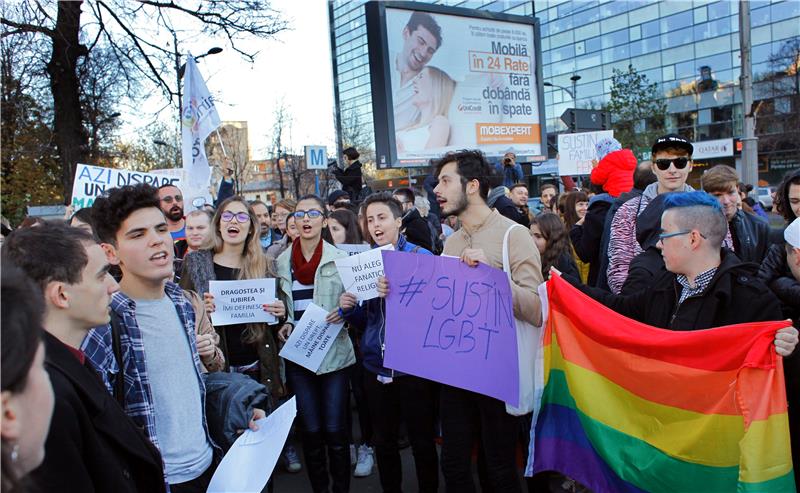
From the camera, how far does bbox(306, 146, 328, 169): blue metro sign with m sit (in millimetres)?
12836

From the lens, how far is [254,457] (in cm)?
255

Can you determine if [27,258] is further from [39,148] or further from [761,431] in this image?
[39,148]

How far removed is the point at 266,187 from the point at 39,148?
7570 cm

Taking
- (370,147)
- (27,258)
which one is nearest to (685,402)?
(27,258)

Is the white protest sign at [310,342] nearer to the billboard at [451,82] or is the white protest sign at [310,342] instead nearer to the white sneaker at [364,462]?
the white sneaker at [364,462]

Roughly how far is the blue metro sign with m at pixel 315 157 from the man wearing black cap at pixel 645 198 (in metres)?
9.47

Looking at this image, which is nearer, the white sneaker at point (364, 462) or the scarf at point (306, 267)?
the scarf at point (306, 267)

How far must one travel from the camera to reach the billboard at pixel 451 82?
1445cm

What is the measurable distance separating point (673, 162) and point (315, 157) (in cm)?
999

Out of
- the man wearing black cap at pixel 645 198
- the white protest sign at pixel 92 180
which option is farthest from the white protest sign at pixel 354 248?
the white protest sign at pixel 92 180

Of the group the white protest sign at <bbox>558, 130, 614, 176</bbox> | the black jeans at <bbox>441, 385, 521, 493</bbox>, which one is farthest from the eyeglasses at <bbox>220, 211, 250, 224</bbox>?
the white protest sign at <bbox>558, 130, 614, 176</bbox>

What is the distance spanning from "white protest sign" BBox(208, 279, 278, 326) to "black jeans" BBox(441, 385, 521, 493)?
1.46 metres

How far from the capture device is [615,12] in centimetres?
4462

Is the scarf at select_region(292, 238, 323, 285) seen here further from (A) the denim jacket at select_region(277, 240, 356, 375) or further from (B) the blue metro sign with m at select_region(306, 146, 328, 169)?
(B) the blue metro sign with m at select_region(306, 146, 328, 169)
